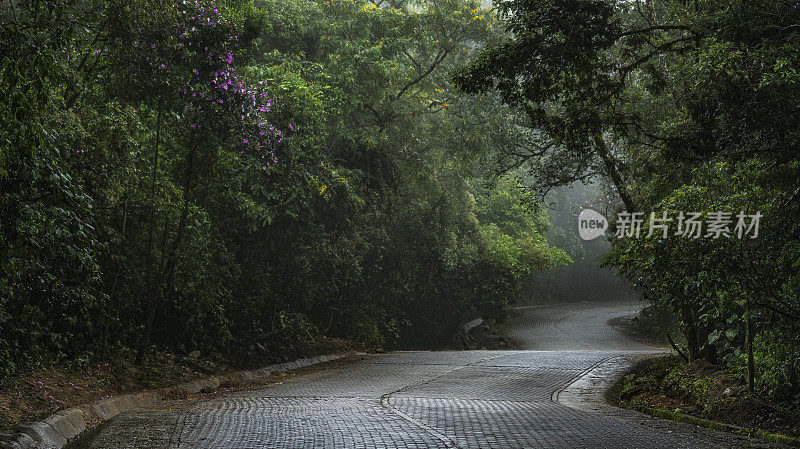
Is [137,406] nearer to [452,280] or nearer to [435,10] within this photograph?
[435,10]

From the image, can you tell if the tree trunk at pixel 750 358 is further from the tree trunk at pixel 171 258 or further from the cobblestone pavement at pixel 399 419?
the tree trunk at pixel 171 258

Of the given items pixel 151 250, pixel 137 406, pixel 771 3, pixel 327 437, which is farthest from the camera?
pixel 151 250

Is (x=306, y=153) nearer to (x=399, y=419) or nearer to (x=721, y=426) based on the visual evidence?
(x=399, y=419)

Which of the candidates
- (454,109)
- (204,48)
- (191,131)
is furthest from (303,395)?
(454,109)

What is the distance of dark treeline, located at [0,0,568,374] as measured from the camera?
704cm

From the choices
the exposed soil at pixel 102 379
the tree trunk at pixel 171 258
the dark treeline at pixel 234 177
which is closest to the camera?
the dark treeline at pixel 234 177

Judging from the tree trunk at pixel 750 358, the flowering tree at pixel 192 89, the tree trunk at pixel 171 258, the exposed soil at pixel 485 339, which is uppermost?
the flowering tree at pixel 192 89

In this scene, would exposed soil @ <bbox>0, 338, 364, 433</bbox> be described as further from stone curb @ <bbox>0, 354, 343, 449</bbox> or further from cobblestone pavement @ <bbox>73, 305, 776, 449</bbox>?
cobblestone pavement @ <bbox>73, 305, 776, 449</bbox>

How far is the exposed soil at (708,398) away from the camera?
7572 mm

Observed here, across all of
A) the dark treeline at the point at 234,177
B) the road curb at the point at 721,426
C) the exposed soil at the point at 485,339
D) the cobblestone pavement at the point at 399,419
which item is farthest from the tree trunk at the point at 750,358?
the exposed soil at the point at 485,339

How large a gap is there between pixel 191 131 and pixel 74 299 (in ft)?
15.1

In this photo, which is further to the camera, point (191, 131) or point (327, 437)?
point (191, 131)

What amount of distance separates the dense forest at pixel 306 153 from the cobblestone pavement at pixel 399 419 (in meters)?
1.60

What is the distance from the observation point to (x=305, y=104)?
15078mm
